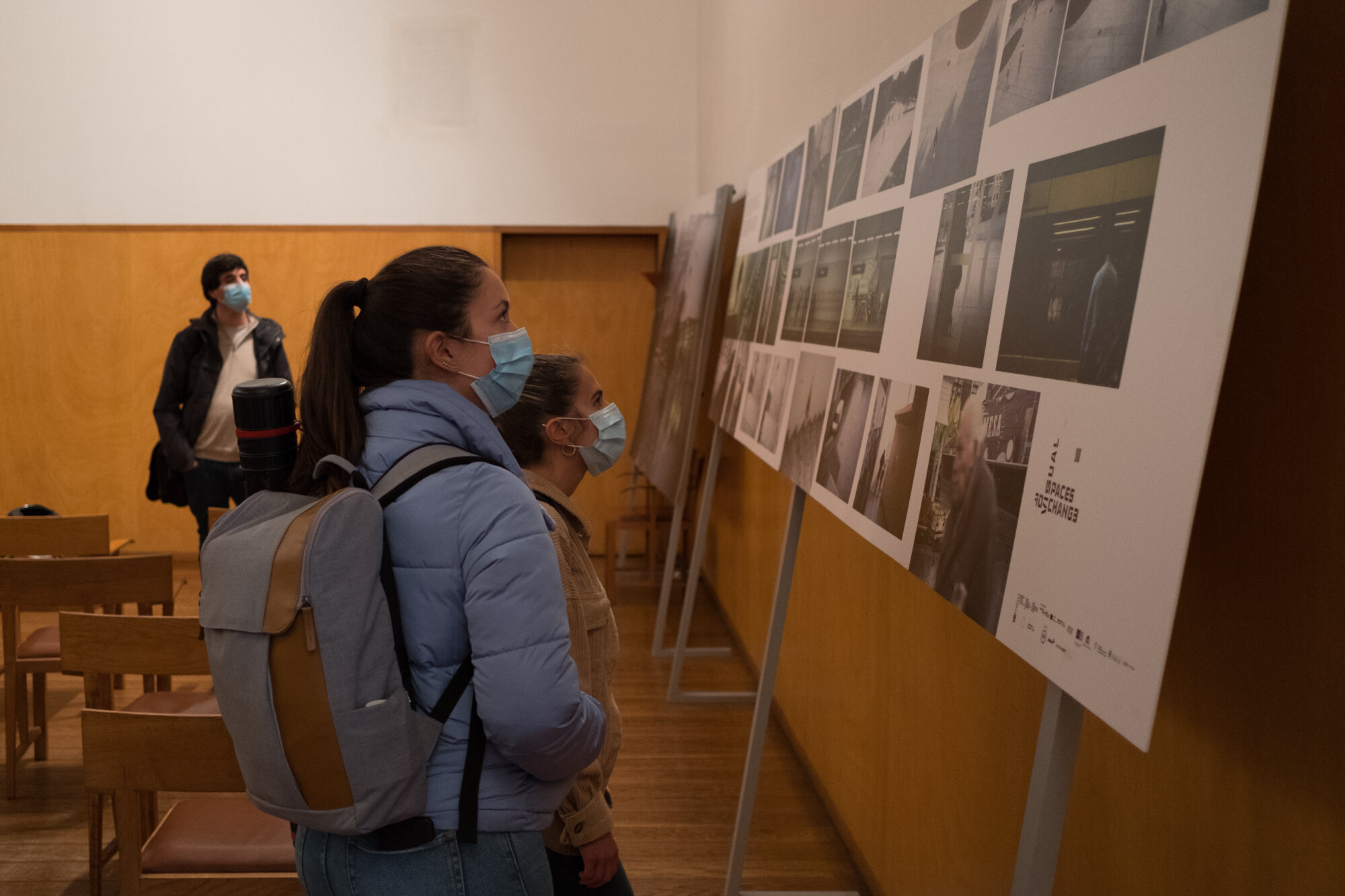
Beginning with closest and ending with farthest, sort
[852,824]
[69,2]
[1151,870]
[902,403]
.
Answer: [1151,870] → [902,403] → [852,824] → [69,2]

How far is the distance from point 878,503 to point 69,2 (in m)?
7.07

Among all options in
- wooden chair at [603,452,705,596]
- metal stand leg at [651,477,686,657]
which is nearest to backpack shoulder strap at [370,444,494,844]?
metal stand leg at [651,477,686,657]

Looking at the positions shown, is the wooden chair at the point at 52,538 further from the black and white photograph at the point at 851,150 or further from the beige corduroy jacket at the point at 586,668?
the black and white photograph at the point at 851,150

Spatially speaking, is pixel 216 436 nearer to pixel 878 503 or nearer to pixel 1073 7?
pixel 878 503

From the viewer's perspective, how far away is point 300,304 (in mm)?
6871

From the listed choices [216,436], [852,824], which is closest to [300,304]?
[216,436]

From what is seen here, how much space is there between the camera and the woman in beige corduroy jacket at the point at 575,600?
1.56 metres

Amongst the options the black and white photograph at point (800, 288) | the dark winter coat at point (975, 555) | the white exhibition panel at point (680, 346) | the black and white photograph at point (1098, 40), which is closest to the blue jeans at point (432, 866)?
the dark winter coat at point (975, 555)

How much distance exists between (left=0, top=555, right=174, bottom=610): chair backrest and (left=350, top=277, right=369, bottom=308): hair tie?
7.20 feet

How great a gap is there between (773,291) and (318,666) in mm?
2358

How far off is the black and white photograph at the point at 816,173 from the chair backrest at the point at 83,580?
2278mm

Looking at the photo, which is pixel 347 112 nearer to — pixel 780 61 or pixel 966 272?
pixel 780 61

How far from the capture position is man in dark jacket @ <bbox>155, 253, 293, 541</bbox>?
15.2ft

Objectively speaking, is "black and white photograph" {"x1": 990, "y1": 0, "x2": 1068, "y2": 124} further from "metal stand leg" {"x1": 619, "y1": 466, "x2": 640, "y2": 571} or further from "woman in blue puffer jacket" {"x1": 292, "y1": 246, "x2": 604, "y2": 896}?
"metal stand leg" {"x1": 619, "y1": 466, "x2": 640, "y2": 571}
